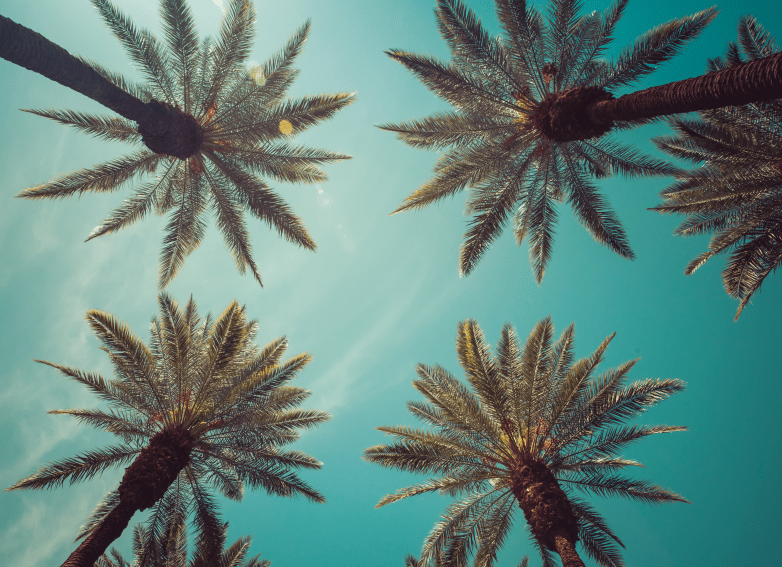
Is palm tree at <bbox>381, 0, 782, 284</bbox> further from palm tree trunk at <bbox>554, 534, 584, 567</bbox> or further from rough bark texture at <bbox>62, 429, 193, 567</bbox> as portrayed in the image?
rough bark texture at <bbox>62, 429, 193, 567</bbox>

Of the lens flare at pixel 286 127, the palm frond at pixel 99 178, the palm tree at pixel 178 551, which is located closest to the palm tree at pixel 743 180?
the lens flare at pixel 286 127

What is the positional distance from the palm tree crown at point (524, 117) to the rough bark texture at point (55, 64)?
5360mm

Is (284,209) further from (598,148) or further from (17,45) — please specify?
(598,148)

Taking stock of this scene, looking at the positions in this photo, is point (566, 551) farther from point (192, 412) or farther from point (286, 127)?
point (286, 127)

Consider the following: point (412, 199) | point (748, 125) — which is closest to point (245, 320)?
point (412, 199)

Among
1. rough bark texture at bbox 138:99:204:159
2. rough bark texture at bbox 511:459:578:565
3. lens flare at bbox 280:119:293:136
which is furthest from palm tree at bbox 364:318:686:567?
rough bark texture at bbox 138:99:204:159

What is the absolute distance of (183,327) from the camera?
9.01 metres

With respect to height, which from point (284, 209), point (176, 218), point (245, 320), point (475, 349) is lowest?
point (245, 320)

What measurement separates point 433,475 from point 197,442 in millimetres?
5612

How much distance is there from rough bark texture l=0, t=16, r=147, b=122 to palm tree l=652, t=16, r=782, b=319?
1110cm

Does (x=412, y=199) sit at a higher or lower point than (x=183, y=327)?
higher

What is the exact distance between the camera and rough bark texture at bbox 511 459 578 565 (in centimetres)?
714

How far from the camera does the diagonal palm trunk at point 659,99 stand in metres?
4.33

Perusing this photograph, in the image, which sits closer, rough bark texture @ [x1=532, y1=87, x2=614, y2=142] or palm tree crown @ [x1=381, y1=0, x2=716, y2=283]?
rough bark texture @ [x1=532, y1=87, x2=614, y2=142]
